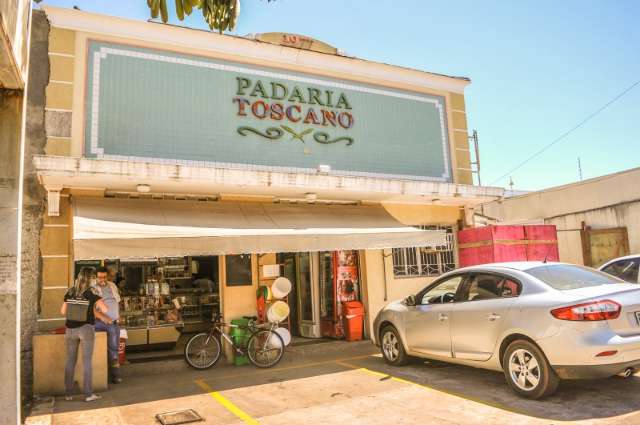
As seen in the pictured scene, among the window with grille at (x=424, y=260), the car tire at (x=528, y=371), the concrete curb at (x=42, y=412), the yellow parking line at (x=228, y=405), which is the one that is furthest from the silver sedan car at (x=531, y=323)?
the concrete curb at (x=42, y=412)

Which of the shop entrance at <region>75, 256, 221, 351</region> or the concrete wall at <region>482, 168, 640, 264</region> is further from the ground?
the concrete wall at <region>482, 168, 640, 264</region>

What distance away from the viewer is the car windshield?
20.4 ft

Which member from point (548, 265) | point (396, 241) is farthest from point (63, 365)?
point (548, 265)

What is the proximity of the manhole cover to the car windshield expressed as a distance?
181 inches

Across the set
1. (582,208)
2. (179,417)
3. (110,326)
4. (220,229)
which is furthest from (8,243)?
(582,208)

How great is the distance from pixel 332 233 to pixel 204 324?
491cm

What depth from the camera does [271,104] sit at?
10812mm

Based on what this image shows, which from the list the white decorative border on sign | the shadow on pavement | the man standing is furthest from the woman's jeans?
the shadow on pavement

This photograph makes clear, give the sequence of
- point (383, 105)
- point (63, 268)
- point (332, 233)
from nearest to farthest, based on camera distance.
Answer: point (63, 268) < point (332, 233) < point (383, 105)

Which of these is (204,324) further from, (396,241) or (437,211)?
(437,211)

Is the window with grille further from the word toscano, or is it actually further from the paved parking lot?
the paved parking lot

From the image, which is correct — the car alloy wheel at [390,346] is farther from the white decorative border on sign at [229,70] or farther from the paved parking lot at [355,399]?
the white decorative border on sign at [229,70]

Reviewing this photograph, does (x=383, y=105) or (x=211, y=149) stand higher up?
(x=383, y=105)

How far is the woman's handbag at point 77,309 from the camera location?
22.7 feet
